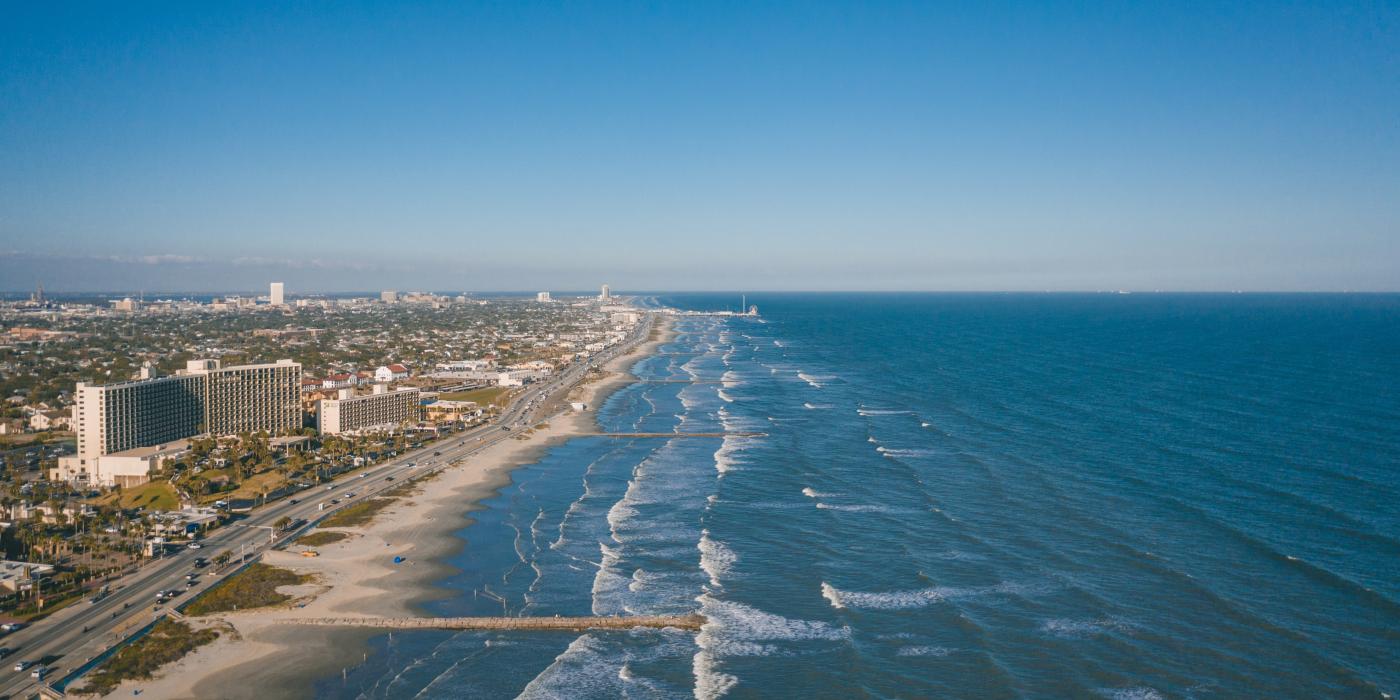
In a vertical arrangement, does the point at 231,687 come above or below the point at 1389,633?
below

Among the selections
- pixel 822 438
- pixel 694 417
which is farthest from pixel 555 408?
pixel 822 438

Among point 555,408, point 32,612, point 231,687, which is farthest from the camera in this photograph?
point 555,408

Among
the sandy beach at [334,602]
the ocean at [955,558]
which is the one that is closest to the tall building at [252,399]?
the sandy beach at [334,602]

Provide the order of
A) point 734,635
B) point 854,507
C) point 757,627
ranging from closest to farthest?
1. point 734,635
2. point 757,627
3. point 854,507

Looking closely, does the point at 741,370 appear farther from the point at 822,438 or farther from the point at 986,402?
the point at 822,438

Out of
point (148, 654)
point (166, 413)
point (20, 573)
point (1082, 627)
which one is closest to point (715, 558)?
point (1082, 627)

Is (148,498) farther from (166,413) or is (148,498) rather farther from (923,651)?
(923,651)

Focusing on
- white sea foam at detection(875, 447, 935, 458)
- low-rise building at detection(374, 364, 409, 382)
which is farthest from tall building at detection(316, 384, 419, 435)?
white sea foam at detection(875, 447, 935, 458)
